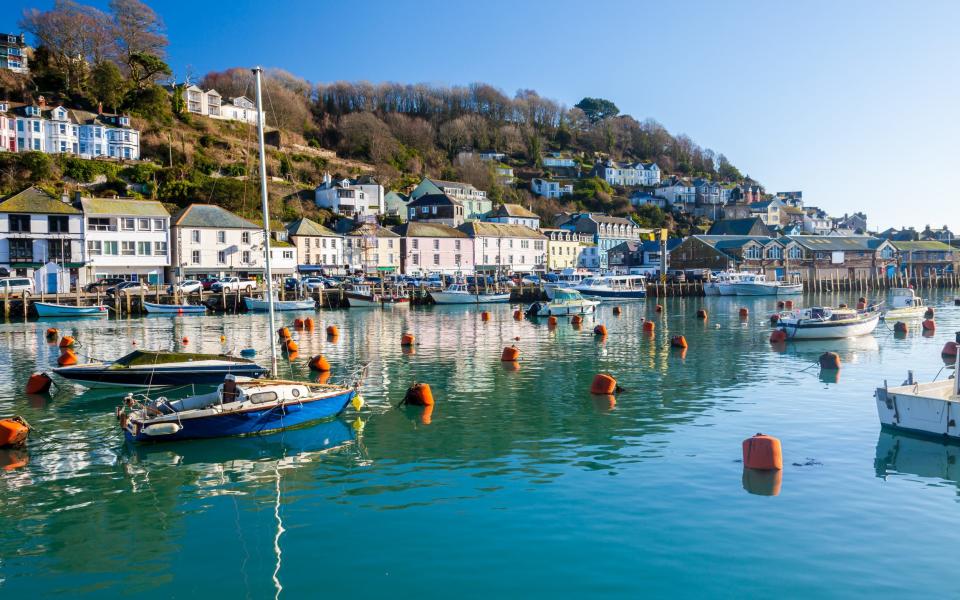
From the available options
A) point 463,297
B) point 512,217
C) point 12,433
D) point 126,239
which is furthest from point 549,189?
point 12,433

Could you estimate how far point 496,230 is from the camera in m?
118

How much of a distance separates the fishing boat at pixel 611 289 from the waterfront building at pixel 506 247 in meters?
20.4

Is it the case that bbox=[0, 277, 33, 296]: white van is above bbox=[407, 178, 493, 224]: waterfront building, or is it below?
Result: below

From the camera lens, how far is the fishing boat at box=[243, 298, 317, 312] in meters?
74.1

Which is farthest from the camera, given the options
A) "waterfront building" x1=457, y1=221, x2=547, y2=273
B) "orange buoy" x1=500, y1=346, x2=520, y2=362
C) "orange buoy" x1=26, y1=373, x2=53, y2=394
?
"waterfront building" x1=457, y1=221, x2=547, y2=273

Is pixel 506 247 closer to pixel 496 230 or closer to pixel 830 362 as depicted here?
pixel 496 230

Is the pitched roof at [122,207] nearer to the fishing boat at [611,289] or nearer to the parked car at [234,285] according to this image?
the parked car at [234,285]

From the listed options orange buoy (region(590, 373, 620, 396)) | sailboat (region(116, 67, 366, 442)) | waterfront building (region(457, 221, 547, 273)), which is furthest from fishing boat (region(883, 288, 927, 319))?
waterfront building (region(457, 221, 547, 273))

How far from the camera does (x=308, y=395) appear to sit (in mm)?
23312

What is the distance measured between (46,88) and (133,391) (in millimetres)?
113994

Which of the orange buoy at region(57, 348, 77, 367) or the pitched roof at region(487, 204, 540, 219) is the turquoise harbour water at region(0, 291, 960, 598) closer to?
the orange buoy at region(57, 348, 77, 367)

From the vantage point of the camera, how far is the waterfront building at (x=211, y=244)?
277 ft

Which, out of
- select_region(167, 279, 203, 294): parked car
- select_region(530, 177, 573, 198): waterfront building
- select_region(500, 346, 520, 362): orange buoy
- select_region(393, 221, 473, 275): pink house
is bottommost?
select_region(500, 346, 520, 362): orange buoy

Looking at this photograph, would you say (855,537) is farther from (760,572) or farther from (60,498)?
(60,498)
